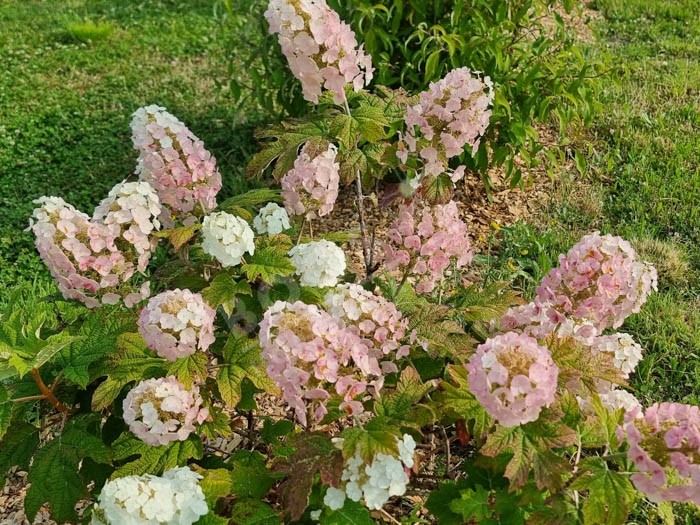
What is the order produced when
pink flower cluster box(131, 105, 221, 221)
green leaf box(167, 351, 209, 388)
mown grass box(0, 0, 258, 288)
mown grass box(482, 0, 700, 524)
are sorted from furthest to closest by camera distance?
mown grass box(0, 0, 258, 288) → mown grass box(482, 0, 700, 524) → pink flower cluster box(131, 105, 221, 221) → green leaf box(167, 351, 209, 388)

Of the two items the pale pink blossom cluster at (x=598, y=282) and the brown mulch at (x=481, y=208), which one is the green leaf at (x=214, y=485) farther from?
the brown mulch at (x=481, y=208)

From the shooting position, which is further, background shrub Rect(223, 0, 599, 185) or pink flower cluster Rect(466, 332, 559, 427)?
background shrub Rect(223, 0, 599, 185)

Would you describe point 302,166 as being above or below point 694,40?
above

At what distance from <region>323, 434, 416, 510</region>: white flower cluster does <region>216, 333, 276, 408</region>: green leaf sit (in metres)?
0.35

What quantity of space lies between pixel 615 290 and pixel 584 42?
4569 millimetres

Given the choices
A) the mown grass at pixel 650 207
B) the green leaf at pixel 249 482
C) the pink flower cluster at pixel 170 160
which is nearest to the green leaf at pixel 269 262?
the pink flower cluster at pixel 170 160

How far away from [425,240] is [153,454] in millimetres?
898

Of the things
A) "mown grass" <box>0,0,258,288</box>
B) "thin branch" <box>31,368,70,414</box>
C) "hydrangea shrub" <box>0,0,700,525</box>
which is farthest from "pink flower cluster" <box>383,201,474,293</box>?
"mown grass" <box>0,0,258,288</box>

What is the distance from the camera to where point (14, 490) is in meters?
2.62

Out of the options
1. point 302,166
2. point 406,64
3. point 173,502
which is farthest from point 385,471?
point 406,64

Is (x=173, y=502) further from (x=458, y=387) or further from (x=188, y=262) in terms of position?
(x=188, y=262)

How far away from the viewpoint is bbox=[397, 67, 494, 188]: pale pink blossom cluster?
6.39ft

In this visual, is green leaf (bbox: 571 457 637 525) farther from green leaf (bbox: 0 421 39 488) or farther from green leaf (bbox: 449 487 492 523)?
green leaf (bbox: 0 421 39 488)

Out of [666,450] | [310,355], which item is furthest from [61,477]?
[666,450]
